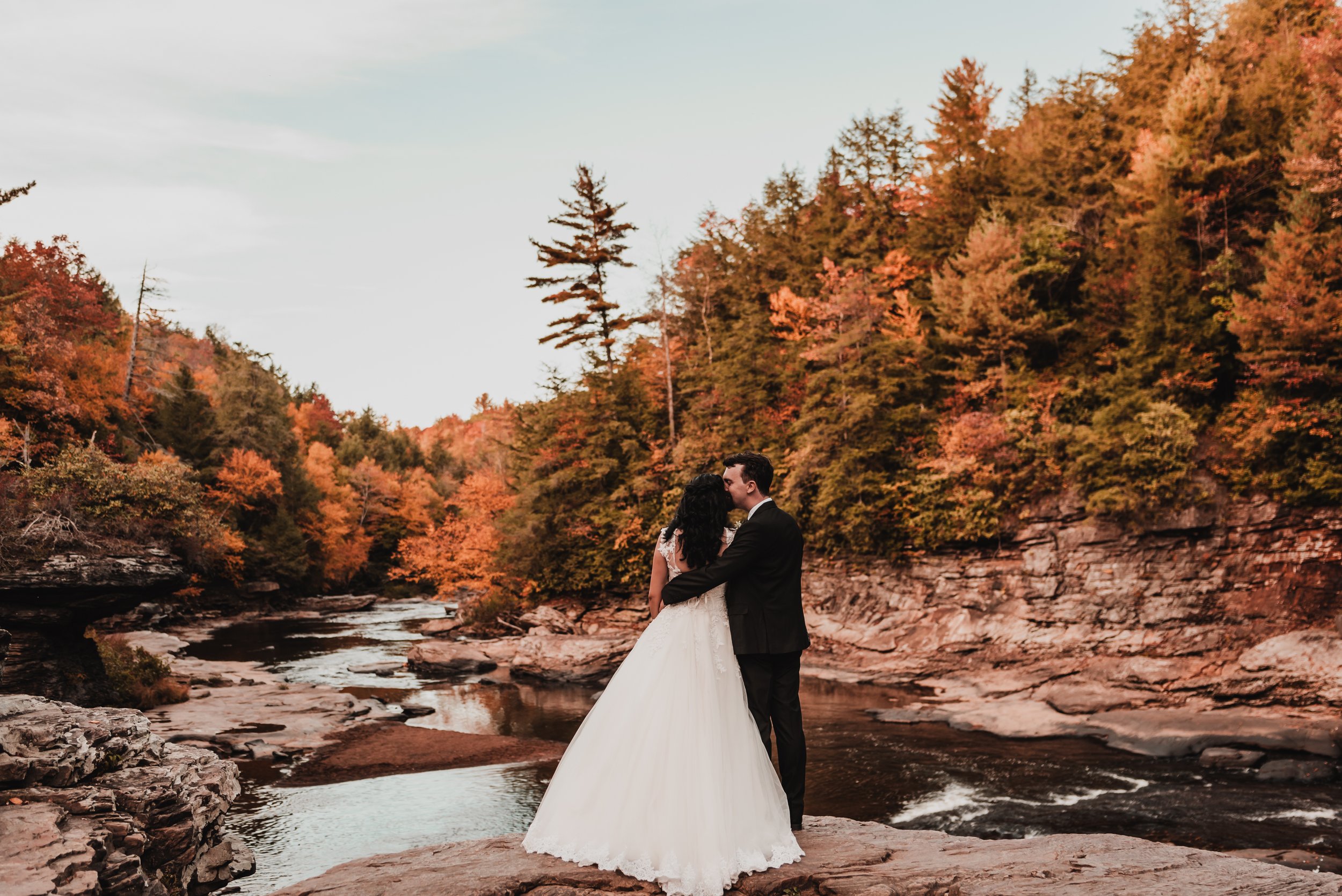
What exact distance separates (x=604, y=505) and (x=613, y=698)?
26.3m

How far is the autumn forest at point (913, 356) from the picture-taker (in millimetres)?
17984

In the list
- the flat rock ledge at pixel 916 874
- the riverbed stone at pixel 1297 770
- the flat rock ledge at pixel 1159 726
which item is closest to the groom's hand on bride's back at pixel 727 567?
the flat rock ledge at pixel 916 874

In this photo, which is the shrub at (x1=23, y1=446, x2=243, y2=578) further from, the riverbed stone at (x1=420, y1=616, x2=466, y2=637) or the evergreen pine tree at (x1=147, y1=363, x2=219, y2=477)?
the evergreen pine tree at (x1=147, y1=363, x2=219, y2=477)

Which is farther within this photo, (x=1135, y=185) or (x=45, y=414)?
(x=45, y=414)

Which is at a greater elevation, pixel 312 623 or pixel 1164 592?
pixel 1164 592

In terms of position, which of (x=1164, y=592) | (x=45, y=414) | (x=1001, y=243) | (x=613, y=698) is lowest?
(x=1164, y=592)

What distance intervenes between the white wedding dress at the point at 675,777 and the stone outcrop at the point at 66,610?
14.2 metres

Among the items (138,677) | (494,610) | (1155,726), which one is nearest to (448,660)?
(494,610)

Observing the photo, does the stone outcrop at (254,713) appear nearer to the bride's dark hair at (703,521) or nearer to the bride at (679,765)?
the bride at (679,765)

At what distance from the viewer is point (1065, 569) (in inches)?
821

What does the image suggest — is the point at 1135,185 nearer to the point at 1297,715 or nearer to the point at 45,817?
the point at 1297,715

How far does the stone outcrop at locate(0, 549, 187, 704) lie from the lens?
46.7 feet

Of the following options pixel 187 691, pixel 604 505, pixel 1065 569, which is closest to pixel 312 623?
pixel 604 505

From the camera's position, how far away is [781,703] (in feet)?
16.1
